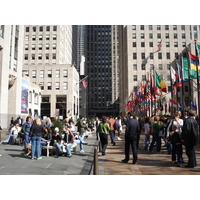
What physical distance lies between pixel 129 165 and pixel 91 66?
5339 inches

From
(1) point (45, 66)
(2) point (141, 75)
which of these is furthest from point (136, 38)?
(1) point (45, 66)

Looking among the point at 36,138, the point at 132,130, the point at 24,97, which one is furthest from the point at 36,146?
the point at 24,97

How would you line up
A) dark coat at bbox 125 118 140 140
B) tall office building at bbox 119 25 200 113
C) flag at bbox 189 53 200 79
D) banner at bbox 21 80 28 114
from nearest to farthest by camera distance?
dark coat at bbox 125 118 140 140 → flag at bbox 189 53 200 79 → banner at bbox 21 80 28 114 → tall office building at bbox 119 25 200 113

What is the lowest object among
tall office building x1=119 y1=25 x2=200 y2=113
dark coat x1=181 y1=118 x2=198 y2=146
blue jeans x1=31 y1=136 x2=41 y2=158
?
blue jeans x1=31 y1=136 x2=41 y2=158

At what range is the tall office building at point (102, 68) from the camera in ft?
436

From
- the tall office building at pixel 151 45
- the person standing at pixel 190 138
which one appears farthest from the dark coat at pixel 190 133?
the tall office building at pixel 151 45

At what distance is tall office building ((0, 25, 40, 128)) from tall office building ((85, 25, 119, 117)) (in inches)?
3679

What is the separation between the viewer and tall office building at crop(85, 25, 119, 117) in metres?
133

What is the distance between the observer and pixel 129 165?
7.84 meters

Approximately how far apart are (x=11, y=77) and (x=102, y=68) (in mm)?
110369

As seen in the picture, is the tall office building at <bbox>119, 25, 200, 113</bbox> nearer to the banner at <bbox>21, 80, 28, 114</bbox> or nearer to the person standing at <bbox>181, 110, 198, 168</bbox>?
the banner at <bbox>21, 80, 28, 114</bbox>

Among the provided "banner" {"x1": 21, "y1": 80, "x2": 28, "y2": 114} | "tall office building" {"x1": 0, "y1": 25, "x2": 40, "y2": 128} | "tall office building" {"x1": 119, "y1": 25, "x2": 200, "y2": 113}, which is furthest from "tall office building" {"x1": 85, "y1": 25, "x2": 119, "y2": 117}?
"tall office building" {"x1": 0, "y1": 25, "x2": 40, "y2": 128}

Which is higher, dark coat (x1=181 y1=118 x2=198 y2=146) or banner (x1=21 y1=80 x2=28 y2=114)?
banner (x1=21 y1=80 x2=28 y2=114)

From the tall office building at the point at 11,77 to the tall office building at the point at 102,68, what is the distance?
307 ft
